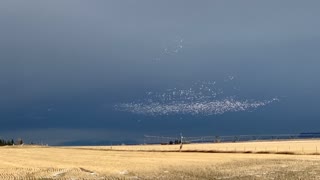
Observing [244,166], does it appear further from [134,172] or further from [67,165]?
[67,165]

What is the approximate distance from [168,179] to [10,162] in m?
22.0

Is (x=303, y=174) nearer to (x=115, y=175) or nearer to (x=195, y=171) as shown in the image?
(x=195, y=171)

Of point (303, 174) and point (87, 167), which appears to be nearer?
point (303, 174)

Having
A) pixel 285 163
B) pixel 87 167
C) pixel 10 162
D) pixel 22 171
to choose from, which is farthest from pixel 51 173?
pixel 285 163

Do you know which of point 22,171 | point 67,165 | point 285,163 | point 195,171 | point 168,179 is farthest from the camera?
point 285,163

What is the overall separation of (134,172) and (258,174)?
39.3ft

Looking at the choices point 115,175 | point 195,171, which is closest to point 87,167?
point 115,175

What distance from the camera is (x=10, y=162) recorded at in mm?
65625

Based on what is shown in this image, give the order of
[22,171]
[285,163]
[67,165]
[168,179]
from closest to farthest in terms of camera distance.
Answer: [168,179], [22,171], [67,165], [285,163]

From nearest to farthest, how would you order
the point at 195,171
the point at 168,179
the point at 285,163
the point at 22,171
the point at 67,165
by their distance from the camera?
the point at 168,179 < the point at 22,171 < the point at 195,171 < the point at 67,165 < the point at 285,163

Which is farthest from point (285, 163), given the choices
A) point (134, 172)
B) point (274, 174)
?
point (134, 172)

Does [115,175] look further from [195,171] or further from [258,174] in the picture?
[258,174]

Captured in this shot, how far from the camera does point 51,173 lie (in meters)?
54.7

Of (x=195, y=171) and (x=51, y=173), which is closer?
(x=51, y=173)
